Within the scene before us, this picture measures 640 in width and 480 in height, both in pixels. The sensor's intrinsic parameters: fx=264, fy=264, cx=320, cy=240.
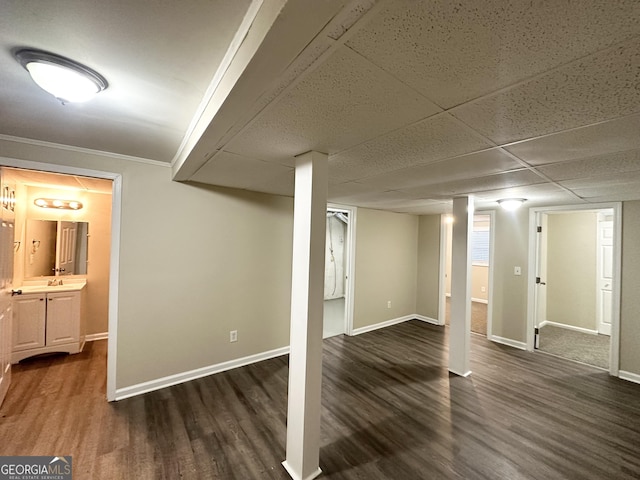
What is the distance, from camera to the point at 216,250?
306 cm

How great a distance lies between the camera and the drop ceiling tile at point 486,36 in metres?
0.65

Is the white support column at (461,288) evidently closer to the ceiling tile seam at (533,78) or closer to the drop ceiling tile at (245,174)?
the drop ceiling tile at (245,174)

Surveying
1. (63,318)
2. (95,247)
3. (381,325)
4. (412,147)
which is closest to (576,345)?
(381,325)

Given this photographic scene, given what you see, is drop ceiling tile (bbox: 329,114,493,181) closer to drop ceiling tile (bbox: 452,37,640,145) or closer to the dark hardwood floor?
drop ceiling tile (bbox: 452,37,640,145)

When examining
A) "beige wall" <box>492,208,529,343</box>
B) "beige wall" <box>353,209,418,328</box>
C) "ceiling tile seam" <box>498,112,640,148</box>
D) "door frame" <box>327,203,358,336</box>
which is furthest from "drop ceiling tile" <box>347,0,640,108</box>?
"beige wall" <box>492,208,529,343</box>

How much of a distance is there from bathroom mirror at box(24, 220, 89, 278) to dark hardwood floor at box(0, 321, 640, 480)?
1.24 meters

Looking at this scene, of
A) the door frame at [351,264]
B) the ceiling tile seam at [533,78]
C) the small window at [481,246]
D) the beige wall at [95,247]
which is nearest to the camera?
the ceiling tile seam at [533,78]

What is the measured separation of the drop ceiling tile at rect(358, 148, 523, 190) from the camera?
5.87 ft

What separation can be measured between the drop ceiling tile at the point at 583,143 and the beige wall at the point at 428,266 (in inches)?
137

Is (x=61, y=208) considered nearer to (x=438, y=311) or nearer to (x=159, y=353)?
(x=159, y=353)

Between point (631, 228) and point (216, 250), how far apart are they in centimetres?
500

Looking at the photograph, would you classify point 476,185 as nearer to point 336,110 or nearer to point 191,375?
point 336,110

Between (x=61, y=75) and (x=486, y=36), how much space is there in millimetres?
1651

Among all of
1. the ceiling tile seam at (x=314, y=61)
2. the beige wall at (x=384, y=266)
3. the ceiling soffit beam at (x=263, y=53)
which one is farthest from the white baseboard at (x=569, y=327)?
the ceiling soffit beam at (x=263, y=53)
